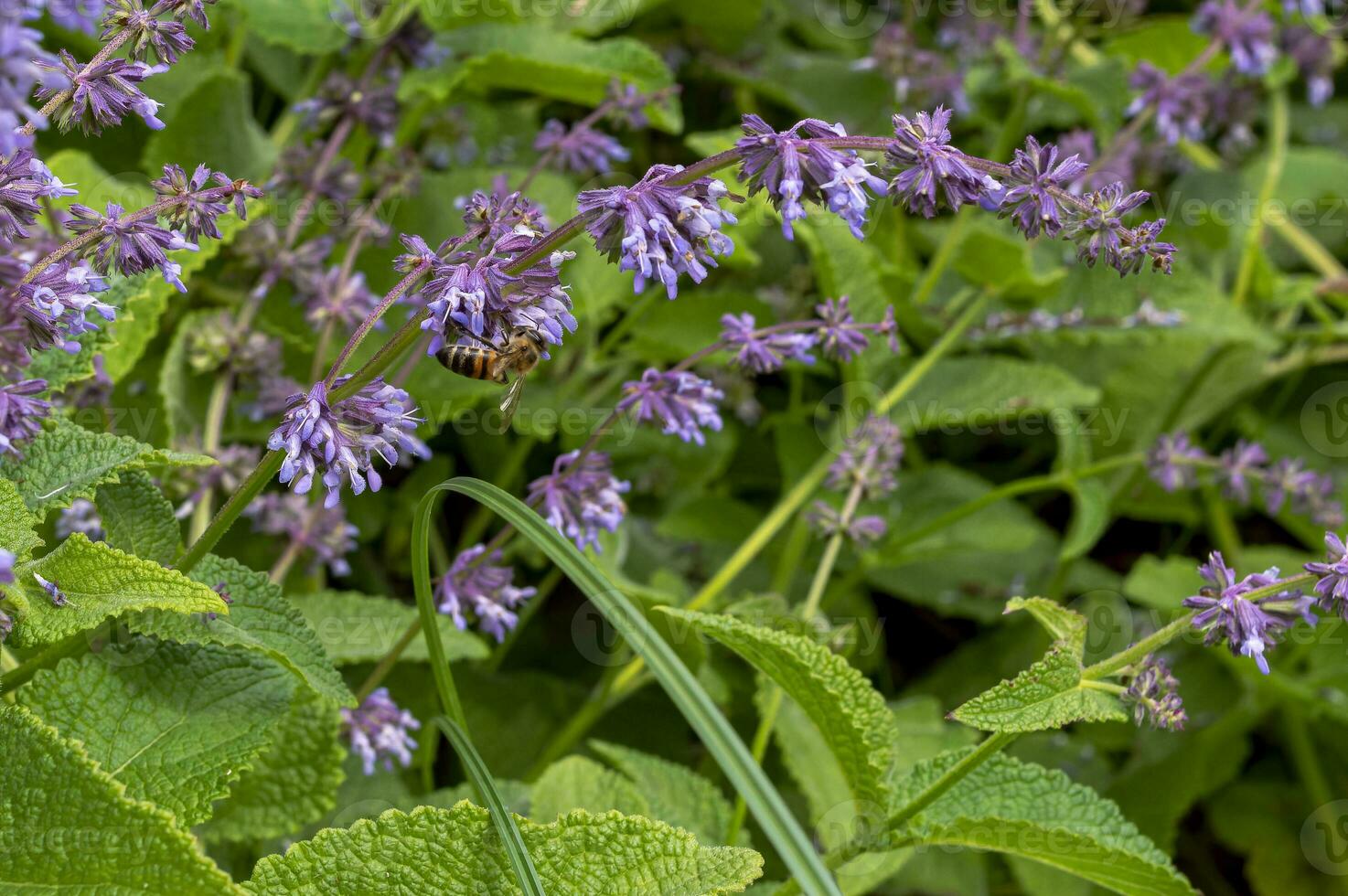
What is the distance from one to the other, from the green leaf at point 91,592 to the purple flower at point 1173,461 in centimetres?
162

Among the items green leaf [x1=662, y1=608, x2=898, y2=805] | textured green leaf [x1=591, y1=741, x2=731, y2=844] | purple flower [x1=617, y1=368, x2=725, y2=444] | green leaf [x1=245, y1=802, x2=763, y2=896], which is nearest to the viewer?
green leaf [x1=245, y1=802, x2=763, y2=896]

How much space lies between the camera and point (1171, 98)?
229 cm

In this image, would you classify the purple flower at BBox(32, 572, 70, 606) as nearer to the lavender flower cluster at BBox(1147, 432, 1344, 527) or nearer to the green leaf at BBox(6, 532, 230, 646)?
the green leaf at BBox(6, 532, 230, 646)

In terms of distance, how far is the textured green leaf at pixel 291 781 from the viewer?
4.33ft

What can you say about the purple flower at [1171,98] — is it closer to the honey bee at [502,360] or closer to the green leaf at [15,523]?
the honey bee at [502,360]

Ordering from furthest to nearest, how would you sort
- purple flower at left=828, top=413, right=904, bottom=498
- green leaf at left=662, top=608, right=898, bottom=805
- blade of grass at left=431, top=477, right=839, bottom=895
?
purple flower at left=828, top=413, right=904, bottom=498 → green leaf at left=662, top=608, right=898, bottom=805 → blade of grass at left=431, top=477, right=839, bottom=895

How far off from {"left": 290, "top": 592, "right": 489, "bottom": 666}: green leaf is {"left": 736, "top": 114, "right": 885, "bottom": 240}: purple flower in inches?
26.9

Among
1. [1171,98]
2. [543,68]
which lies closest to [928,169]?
[543,68]

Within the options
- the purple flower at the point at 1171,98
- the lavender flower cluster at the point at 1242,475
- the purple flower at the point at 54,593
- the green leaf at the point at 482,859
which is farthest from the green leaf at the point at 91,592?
the purple flower at the point at 1171,98

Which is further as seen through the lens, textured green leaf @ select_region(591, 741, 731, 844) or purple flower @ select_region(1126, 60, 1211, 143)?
purple flower @ select_region(1126, 60, 1211, 143)

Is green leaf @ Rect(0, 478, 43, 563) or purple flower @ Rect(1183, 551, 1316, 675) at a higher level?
green leaf @ Rect(0, 478, 43, 563)

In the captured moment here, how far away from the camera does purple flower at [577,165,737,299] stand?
92 centimetres

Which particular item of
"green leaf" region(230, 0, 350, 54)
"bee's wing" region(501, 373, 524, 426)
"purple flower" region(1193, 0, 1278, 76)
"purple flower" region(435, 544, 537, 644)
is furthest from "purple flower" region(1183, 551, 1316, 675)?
"purple flower" region(1193, 0, 1278, 76)

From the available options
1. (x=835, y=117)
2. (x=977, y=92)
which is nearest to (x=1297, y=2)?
(x=977, y=92)
